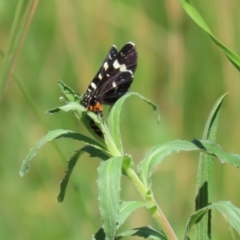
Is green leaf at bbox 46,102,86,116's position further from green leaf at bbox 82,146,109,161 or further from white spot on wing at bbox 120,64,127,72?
white spot on wing at bbox 120,64,127,72

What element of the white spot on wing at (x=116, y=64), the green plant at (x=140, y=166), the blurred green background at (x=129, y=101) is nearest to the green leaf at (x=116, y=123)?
the green plant at (x=140, y=166)

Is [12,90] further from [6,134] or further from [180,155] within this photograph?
[180,155]

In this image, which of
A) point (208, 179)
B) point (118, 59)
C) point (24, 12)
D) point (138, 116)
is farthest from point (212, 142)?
point (138, 116)

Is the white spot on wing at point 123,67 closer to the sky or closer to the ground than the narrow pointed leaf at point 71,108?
closer to the sky

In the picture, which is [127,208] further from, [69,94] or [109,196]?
[69,94]

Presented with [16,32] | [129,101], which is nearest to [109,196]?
[16,32]

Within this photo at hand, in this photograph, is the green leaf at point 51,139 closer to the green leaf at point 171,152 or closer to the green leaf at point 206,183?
the green leaf at point 171,152
